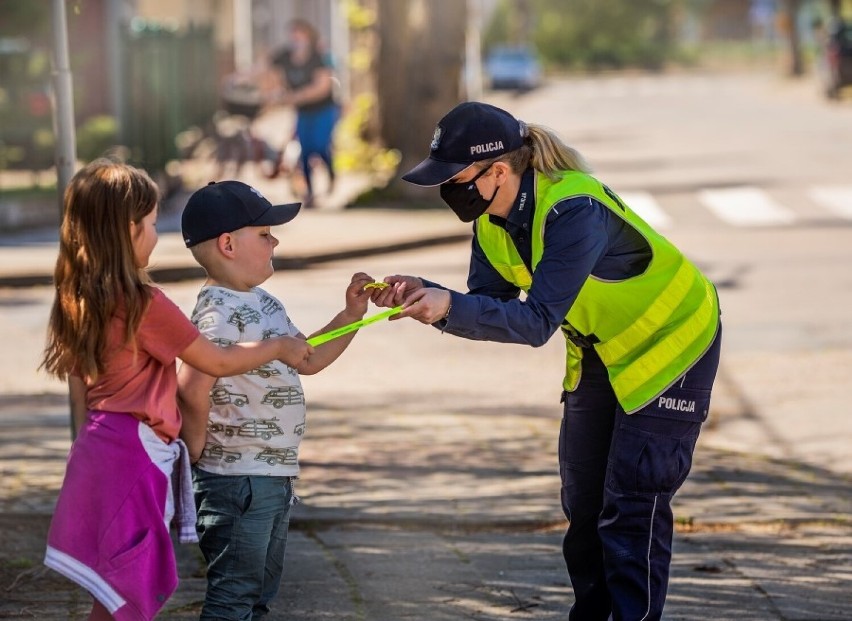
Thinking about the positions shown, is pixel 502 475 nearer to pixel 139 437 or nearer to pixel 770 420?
pixel 770 420

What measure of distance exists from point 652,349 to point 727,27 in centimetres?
10036

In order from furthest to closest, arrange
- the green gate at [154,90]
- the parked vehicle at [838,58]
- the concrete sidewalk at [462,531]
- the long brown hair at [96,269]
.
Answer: the parked vehicle at [838,58]
the green gate at [154,90]
the concrete sidewalk at [462,531]
the long brown hair at [96,269]

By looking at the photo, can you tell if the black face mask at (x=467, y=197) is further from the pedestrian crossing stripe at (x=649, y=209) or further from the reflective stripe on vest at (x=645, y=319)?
the pedestrian crossing stripe at (x=649, y=209)

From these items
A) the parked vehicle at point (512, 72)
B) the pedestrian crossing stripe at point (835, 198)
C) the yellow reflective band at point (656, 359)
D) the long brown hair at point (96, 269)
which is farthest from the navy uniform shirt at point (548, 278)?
the parked vehicle at point (512, 72)

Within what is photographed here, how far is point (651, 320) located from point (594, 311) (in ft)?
0.50

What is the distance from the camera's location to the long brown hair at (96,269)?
3.58 m

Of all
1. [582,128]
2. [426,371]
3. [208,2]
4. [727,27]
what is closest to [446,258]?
[426,371]

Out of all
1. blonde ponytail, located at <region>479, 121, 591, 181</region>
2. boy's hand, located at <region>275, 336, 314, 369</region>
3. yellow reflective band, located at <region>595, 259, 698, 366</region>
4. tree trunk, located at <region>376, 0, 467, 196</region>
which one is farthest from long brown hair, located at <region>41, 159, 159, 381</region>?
tree trunk, located at <region>376, 0, 467, 196</region>

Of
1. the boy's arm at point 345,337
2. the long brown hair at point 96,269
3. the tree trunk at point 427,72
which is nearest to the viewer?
the long brown hair at point 96,269

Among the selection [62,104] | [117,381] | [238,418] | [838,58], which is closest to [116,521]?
[117,381]

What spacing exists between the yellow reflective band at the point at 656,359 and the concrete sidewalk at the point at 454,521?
100 cm

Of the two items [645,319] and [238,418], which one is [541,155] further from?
[238,418]

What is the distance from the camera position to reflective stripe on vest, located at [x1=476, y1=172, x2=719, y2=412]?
13.1 feet

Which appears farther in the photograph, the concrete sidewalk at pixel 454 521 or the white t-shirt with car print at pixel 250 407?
the concrete sidewalk at pixel 454 521
